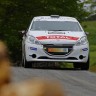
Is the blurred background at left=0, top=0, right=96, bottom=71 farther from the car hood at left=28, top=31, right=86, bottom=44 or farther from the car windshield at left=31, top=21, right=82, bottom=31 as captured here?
the car hood at left=28, top=31, right=86, bottom=44

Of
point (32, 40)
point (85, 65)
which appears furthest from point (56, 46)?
point (85, 65)

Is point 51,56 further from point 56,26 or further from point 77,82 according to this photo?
point 77,82

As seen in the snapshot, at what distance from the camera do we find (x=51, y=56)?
1616cm

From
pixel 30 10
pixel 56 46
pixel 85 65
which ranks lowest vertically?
pixel 85 65

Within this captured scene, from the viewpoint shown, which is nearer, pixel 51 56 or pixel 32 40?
pixel 51 56

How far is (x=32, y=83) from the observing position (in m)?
1.40

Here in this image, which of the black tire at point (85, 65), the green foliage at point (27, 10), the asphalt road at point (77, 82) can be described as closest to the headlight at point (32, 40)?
the black tire at point (85, 65)

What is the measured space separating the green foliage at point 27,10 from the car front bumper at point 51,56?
33.8 feet

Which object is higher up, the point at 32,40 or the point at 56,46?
the point at 32,40

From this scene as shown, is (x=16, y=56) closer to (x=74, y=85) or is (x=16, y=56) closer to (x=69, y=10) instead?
(x=69, y=10)

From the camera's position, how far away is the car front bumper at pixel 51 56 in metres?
16.2

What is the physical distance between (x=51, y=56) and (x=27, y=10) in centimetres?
1234

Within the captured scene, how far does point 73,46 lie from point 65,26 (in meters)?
1.48

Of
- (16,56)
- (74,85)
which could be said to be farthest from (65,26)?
(16,56)
